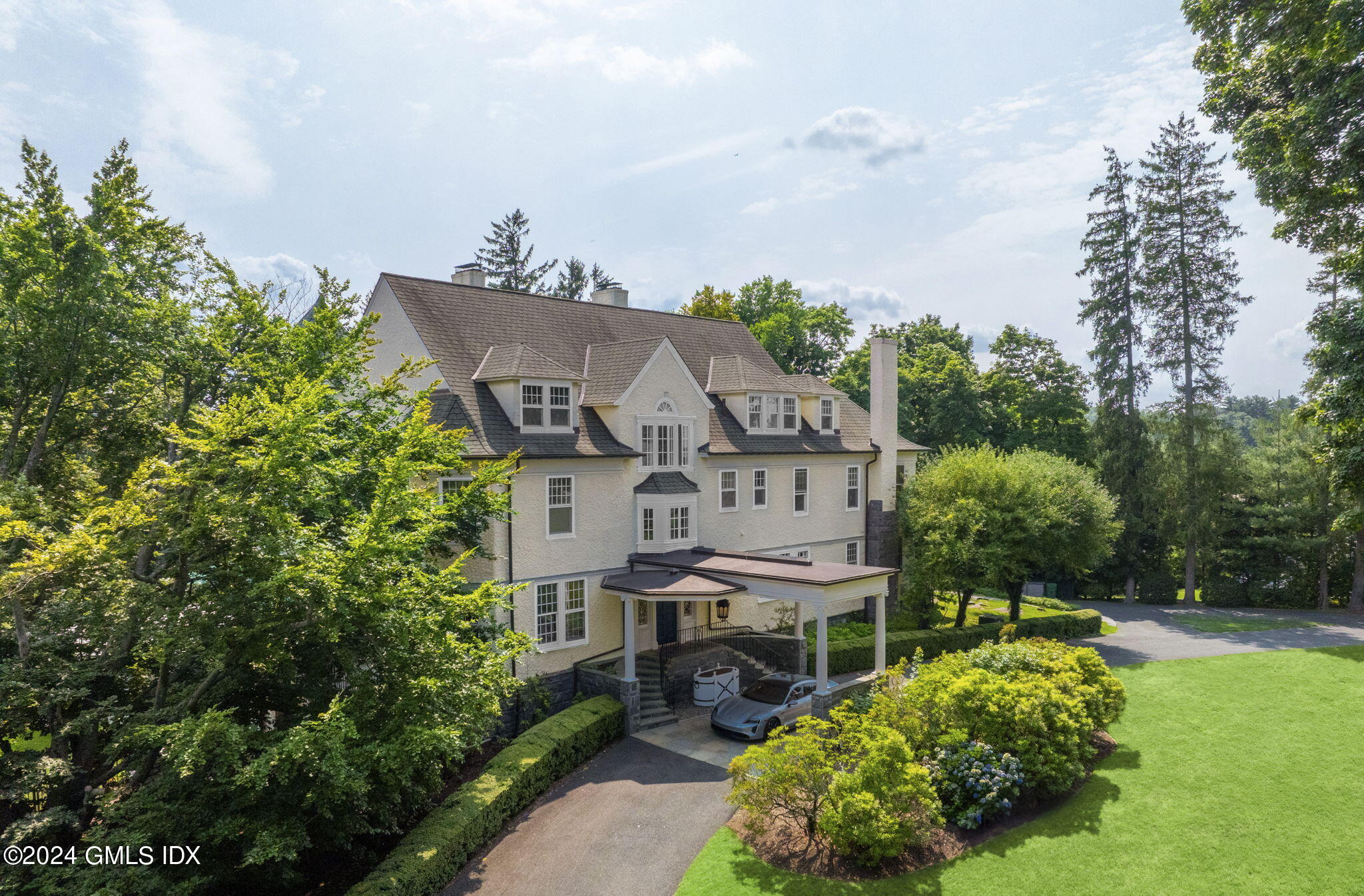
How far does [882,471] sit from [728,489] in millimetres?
8499

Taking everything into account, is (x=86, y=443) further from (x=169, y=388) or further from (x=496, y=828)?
(x=496, y=828)

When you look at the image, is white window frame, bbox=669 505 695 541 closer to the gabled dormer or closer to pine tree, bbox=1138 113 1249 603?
the gabled dormer

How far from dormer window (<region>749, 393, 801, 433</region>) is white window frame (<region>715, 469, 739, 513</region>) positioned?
2.12 meters

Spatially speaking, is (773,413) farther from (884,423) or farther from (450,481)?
(450,481)

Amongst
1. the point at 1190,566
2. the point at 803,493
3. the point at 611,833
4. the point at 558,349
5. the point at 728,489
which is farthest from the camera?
the point at 1190,566

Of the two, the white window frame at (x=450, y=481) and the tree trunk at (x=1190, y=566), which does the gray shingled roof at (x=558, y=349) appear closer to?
the white window frame at (x=450, y=481)

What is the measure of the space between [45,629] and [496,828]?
350 inches

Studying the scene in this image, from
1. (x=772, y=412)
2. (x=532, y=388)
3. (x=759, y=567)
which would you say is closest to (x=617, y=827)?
(x=759, y=567)

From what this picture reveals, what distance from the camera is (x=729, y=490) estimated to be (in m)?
27.3

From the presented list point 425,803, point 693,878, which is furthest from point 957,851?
point 425,803

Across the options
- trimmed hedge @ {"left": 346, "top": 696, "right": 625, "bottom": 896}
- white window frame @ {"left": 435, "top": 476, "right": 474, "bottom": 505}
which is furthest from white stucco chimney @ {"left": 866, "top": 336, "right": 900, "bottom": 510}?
white window frame @ {"left": 435, "top": 476, "right": 474, "bottom": 505}

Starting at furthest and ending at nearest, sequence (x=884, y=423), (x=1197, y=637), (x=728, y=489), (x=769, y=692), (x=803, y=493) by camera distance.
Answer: (x=884, y=423) → (x=1197, y=637) → (x=803, y=493) → (x=728, y=489) → (x=769, y=692)

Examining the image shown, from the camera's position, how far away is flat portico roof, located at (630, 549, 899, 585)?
21156 millimetres

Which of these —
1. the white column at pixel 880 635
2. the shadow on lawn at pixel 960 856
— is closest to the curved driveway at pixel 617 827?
the shadow on lawn at pixel 960 856
